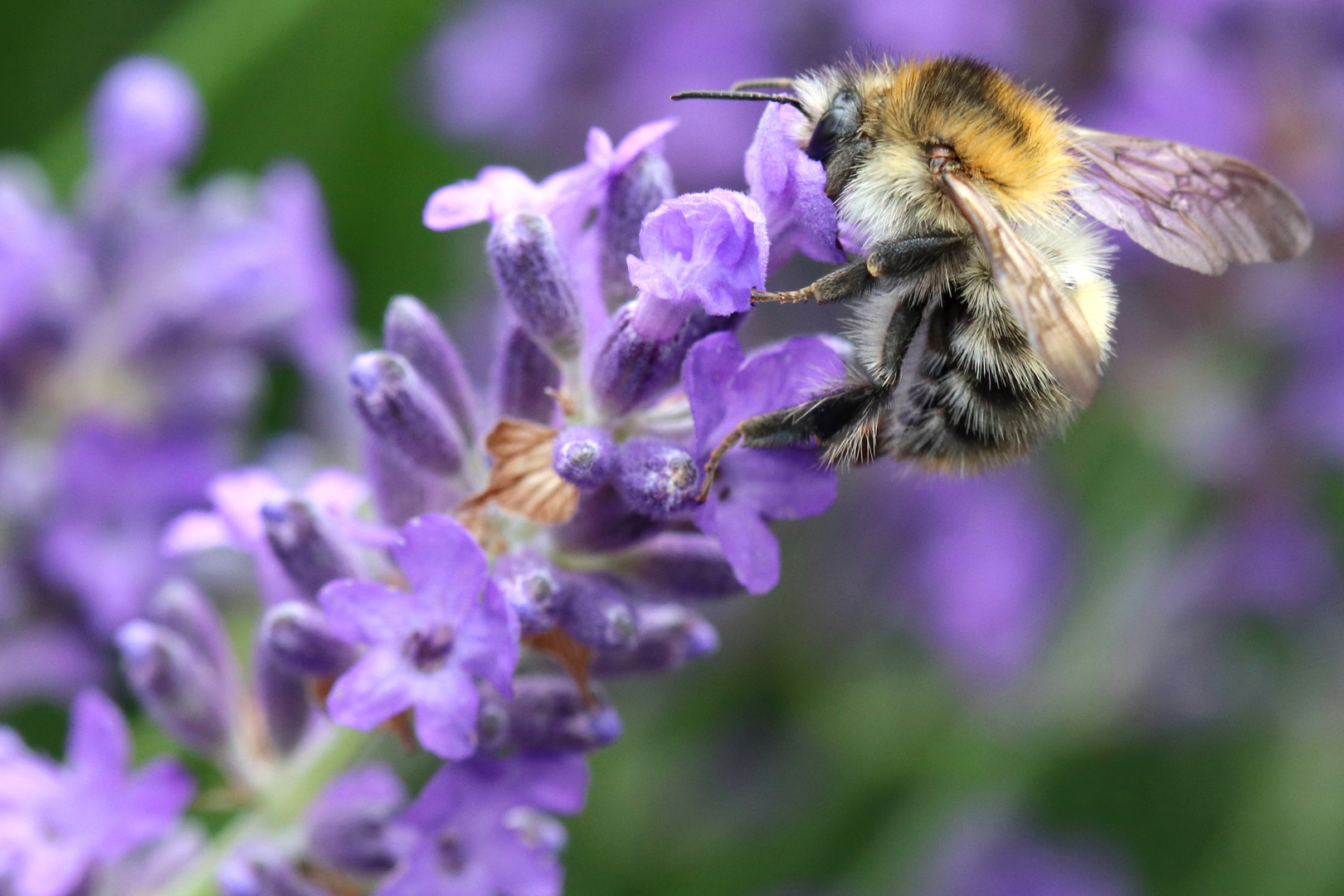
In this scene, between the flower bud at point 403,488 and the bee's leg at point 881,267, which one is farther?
the flower bud at point 403,488

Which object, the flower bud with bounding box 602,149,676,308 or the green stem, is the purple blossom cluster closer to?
the green stem

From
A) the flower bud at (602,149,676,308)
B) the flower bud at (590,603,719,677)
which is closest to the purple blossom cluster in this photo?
the flower bud at (602,149,676,308)

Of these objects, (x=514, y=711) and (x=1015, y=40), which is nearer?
(x=514, y=711)

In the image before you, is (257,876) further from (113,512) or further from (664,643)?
(113,512)

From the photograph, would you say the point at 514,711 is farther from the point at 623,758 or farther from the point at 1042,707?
the point at 1042,707

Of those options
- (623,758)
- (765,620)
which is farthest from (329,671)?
(765,620)

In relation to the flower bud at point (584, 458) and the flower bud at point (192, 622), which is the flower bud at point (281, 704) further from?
the flower bud at point (584, 458)

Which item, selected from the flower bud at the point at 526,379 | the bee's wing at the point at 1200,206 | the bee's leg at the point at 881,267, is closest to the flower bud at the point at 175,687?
the flower bud at the point at 526,379
